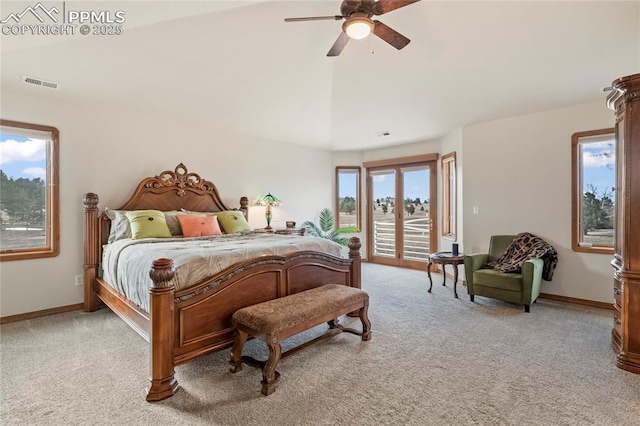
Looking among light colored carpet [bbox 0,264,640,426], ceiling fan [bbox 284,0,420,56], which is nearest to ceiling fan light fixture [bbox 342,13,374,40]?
ceiling fan [bbox 284,0,420,56]

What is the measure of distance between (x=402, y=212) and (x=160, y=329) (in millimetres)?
5264

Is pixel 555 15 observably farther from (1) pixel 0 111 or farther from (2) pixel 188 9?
(1) pixel 0 111

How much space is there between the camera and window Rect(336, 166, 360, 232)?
703cm

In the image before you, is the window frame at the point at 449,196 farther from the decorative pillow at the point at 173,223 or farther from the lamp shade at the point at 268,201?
the decorative pillow at the point at 173,223

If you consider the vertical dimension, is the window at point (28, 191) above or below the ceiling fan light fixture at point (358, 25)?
below

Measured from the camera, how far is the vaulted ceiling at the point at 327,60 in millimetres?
2615

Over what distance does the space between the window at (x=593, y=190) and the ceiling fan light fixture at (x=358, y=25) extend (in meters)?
3.48

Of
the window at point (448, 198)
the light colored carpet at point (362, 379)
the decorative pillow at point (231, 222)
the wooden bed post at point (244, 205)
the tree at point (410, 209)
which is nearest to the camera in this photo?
the light colored carpet at point (362, 379)

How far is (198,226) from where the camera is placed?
396cm

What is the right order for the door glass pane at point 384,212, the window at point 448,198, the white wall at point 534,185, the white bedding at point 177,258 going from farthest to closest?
the door glass pane at point 384,212 < the window at point 448,198 < the white wall at point 534,185 < the white bedding at point 177,258

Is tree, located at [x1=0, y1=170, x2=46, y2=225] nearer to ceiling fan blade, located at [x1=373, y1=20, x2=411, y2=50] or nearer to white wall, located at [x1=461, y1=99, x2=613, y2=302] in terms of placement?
ceiling fan blade, located at [x1=373, y1=20, x2=411, y2=50]

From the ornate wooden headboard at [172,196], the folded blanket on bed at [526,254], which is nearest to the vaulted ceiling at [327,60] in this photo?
the ornate wooden headboard at [172,196]

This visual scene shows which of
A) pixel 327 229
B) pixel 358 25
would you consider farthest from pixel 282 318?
pixel 327 229

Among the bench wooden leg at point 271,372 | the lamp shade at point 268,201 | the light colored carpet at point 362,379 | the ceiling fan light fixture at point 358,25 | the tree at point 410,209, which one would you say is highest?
the ceiling fan light fixture at point 358,25
